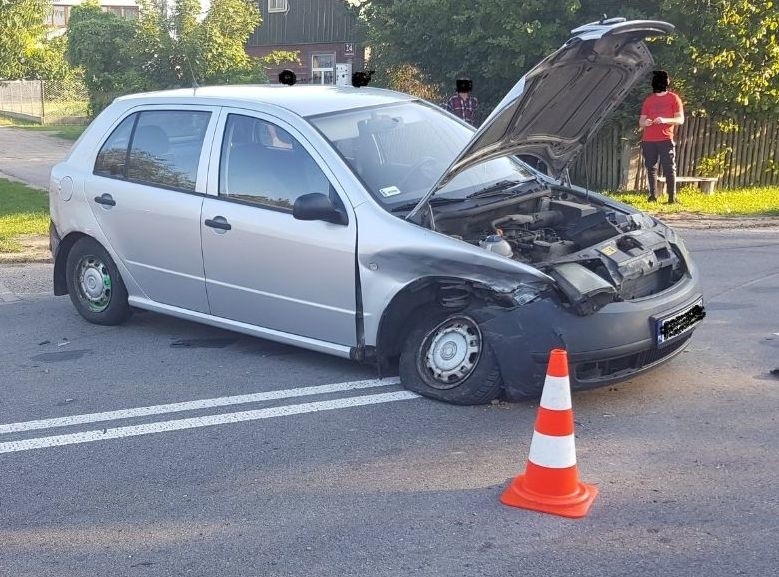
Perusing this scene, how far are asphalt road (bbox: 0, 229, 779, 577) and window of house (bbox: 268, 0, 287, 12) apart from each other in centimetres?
2583

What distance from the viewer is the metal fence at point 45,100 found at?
110 feet

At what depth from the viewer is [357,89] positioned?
23.6 ft

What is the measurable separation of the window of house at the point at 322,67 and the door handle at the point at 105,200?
75.8ft

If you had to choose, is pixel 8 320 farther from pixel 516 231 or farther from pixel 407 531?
pixel 407 531

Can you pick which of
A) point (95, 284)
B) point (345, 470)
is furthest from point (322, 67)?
point (345, 470)

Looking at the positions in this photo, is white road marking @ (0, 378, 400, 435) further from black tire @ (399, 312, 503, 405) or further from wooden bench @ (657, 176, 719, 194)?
wooden bench @ (657, 176, 719, 194)

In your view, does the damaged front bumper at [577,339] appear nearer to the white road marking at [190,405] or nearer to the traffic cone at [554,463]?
the traffic cone at [554,463]

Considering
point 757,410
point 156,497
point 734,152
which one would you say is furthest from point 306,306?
point 734,152

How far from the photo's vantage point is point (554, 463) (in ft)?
14.1

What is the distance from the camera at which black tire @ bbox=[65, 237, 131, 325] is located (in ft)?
24.3

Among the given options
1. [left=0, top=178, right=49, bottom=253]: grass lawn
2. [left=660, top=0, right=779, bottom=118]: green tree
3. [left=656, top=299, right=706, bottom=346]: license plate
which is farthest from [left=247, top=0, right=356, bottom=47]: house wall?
[left=656, top=299, right=706, bottom=346]: license plate

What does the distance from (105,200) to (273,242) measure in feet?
5.67

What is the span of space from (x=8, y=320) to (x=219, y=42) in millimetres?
15163

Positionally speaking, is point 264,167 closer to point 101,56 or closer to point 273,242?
point 273,242
